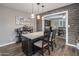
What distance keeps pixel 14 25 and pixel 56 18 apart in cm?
79

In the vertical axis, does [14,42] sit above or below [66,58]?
above

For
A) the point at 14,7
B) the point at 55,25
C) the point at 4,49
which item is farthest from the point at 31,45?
the point at 14,7

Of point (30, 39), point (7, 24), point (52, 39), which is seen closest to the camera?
point (7, 24)

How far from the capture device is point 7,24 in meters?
1.24

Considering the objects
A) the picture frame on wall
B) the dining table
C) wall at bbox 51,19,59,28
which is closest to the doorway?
wall at bbox 51,19,59,28

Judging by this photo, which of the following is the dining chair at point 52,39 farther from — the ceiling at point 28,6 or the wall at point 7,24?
the wall at point 7,24

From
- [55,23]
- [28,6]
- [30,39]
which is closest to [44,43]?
[30,39]

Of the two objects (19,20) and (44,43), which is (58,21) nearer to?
(44,43)

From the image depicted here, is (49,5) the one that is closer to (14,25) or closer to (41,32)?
(41,32)

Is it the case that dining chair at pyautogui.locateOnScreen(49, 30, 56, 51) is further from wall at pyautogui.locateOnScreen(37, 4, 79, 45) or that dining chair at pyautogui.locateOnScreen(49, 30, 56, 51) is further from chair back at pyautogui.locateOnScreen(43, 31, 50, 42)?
wall at pyautogui.locateOnScreen(37, 4, 79, 45)

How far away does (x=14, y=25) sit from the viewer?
1289 mm

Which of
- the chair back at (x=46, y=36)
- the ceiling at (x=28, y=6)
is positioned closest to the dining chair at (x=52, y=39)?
Answer: the chair back at (x=46, y=36)

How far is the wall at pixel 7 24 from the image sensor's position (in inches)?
47.3

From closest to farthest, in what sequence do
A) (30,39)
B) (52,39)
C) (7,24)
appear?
(7,24) → (52,39) → (30,39)
